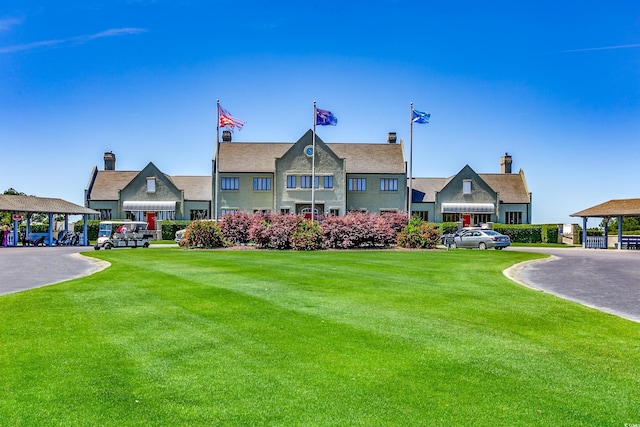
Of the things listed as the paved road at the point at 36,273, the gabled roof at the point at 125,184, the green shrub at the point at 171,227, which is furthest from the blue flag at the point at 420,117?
the paved road at the point at 36,273

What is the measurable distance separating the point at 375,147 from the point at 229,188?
1669 cm

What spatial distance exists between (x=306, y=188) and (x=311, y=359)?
51.8 metres

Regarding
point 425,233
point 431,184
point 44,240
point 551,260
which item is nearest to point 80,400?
point 551,260

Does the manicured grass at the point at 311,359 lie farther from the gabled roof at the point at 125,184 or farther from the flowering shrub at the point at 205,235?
the gabled roof at the point at 125,184

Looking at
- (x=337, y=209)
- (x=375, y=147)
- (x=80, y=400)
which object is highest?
(x=375, y=147)

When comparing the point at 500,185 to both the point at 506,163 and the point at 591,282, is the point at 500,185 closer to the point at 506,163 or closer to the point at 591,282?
the point at 506,163

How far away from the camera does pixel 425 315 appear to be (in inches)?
452

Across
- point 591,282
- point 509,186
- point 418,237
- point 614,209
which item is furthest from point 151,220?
point 591,282

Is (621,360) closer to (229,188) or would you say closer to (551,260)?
(551,260)

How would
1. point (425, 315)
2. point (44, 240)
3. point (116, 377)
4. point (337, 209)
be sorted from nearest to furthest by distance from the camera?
point (116, 377) < point (425, 315) < point (44, 240) < point (337, 209)

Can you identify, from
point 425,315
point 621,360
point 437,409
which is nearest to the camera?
point 437,409

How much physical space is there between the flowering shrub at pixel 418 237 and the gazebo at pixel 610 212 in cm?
1639

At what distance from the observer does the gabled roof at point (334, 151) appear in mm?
60938

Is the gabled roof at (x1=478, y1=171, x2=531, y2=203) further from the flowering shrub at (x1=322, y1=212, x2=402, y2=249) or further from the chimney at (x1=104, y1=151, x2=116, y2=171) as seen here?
the chimney at (x1=104, y1=151, x2=116, y2=171)
